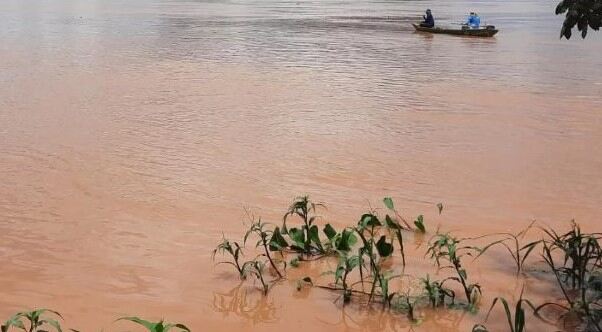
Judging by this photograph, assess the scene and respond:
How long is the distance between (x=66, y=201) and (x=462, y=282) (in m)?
3.99

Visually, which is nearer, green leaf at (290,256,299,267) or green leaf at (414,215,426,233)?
green leaf at (290,256,299,267)

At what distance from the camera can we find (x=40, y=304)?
4711 millimetres

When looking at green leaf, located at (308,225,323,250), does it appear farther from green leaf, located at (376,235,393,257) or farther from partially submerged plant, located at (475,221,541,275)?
partially submerged plant, located at (475,221,541,275)

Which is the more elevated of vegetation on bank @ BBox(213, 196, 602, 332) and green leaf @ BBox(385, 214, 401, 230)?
green leaf @ BBox(385, 214, 401, 230)

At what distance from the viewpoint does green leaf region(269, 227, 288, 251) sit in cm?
538

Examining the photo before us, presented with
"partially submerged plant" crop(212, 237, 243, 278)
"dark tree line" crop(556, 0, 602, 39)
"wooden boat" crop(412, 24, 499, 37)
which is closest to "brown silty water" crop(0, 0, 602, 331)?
"partially submerged plant" crop(212, 237, 243, 278)

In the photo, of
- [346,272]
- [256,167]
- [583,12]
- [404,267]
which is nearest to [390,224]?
[404,267]

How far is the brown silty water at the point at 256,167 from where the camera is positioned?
4812 mm

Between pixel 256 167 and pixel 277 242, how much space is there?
292 centimetres

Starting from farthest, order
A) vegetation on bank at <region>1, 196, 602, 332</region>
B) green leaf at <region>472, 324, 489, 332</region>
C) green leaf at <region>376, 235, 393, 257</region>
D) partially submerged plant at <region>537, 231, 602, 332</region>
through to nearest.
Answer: green leaf at <region>376, 235, 393, 257</region>
vegetation on bank at <region>1, 196, 602, 332</region>
partially submerged plant at <region>537, 231, 602, 332</region>
green leaf at <region>472, 324, 489, 332</region>

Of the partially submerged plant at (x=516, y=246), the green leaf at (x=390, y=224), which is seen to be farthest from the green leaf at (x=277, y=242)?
the partially submerged plant at (x=516, y=246)

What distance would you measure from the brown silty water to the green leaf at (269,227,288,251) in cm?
32

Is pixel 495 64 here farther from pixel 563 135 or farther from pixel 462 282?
pixel 462 282

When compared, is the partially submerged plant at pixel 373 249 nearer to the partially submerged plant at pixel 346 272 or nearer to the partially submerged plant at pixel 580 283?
the partially submerged plant at pixel 346 272
